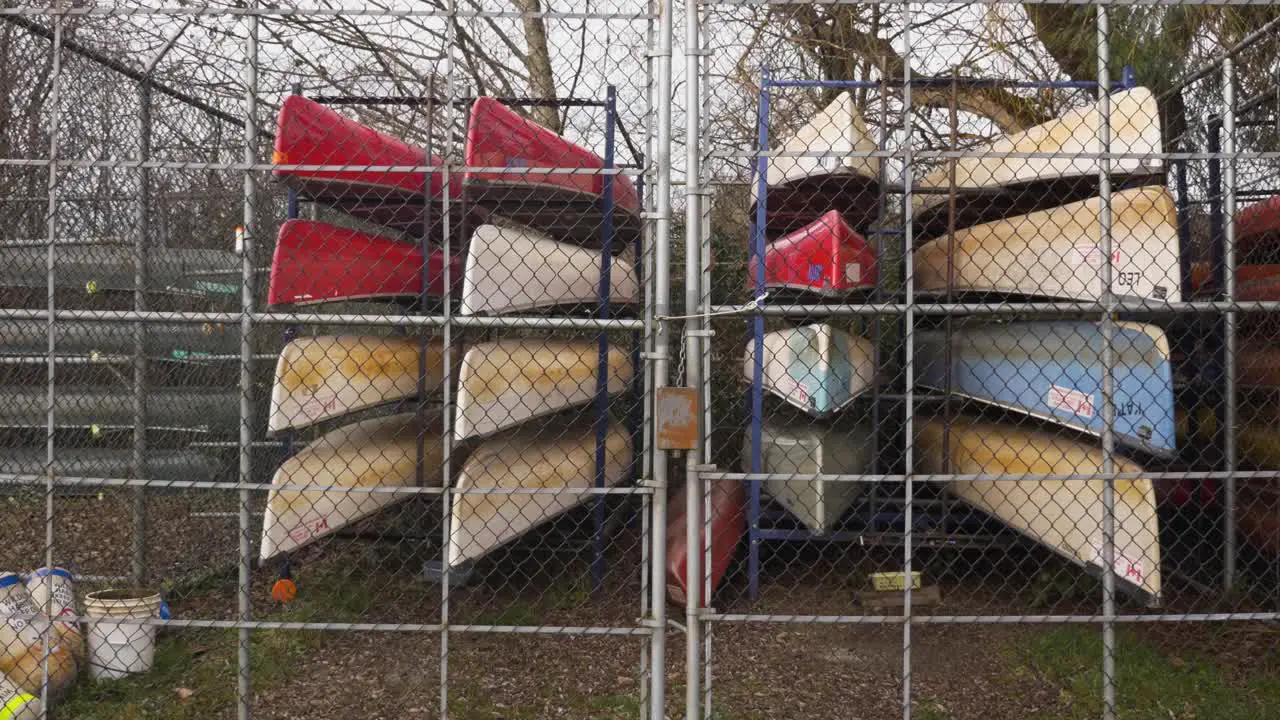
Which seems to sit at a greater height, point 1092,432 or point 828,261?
point 828,261

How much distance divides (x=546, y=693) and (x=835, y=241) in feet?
7.55

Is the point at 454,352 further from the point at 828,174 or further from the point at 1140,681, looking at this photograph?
the point at 1140,681

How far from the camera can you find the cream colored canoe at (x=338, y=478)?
346 centimetres

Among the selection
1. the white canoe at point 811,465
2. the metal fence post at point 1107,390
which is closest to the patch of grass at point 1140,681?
the metal fence post at point 1107,390

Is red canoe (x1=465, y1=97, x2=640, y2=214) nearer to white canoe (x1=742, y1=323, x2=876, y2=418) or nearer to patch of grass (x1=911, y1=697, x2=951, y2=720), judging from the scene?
white canoe (x1=742, y1=323, x2=876, y2=418)

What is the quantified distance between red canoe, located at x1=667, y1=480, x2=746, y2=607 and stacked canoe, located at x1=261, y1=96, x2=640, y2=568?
1.48ft

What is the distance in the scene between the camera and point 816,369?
405 cm

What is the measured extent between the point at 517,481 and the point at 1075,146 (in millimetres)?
2734

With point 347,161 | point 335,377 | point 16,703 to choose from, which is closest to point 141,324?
point 335,377

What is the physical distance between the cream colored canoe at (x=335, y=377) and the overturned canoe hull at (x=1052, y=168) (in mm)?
2508

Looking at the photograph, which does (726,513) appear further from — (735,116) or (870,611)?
(735,116)

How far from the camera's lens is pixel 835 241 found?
161 inches

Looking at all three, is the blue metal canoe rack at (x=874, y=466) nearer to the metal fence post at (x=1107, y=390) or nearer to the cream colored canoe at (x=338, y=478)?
the metal fence post at (x=1107, y=390)

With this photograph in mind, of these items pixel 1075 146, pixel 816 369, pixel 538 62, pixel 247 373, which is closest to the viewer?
pixel 247 373
